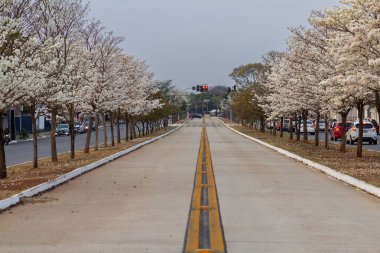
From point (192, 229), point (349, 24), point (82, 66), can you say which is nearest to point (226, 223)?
point (192, 229)

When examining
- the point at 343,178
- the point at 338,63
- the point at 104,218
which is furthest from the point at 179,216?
the point at 338,63

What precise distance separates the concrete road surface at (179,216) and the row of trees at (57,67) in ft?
8.94

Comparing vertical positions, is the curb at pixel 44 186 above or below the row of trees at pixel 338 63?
below

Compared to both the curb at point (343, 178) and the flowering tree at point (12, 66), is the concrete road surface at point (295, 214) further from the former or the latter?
the flowering tree at point (12, 66)

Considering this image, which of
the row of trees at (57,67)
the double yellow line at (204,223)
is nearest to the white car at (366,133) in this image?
the row of trees at (57,67)

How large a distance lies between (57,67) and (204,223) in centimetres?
1042

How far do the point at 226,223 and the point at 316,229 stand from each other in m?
1.37

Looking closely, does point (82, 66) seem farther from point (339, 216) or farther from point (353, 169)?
point (339, 216)

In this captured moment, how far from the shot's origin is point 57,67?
18.5 metres

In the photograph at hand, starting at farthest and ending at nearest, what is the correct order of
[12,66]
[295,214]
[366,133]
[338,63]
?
[366,133]
[338,63]
[12,66]
[295,214]

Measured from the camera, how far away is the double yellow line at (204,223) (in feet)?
25.7

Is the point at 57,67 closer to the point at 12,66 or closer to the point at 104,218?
the point at 12,66

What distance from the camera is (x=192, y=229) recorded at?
902cm

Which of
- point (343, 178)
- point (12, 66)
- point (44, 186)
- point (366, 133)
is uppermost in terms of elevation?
point (12, 66)
